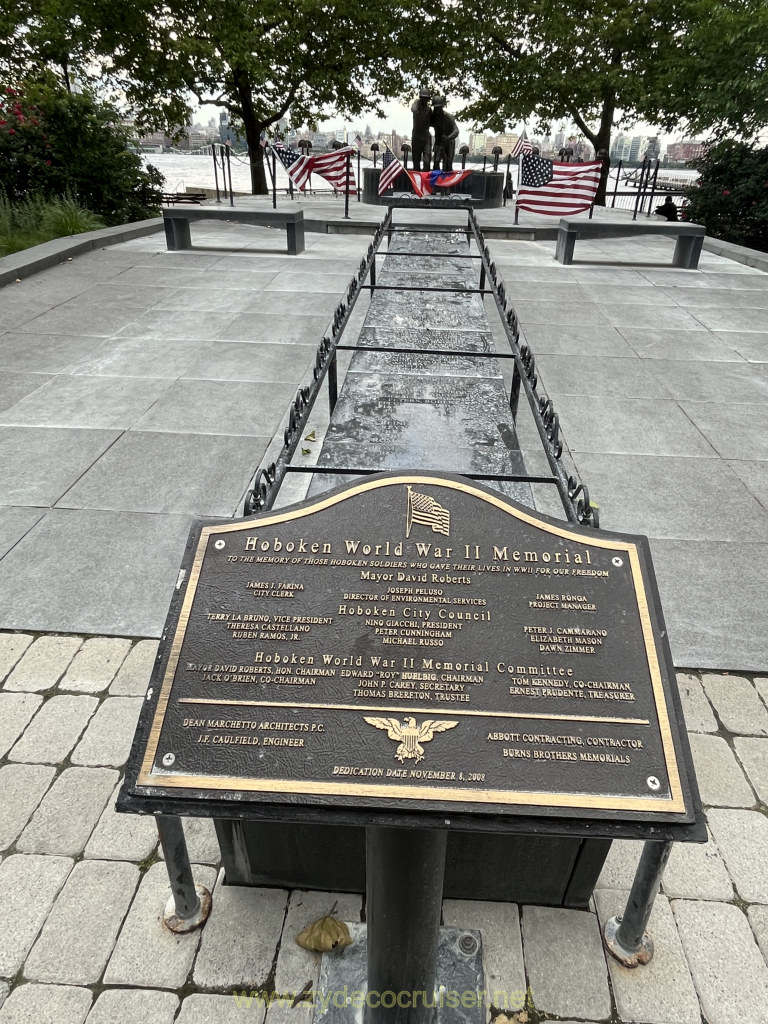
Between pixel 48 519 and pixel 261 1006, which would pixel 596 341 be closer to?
pixel 48 519

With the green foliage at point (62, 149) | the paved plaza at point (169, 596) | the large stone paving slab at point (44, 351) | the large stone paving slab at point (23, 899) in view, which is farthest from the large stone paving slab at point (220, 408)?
the green foliage at point (62, 149)

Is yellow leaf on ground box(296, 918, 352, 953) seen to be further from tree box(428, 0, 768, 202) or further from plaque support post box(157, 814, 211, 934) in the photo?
tree box(428, 0, 768, 202)

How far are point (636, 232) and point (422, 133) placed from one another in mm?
8732

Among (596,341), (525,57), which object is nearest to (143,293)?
(596,341)

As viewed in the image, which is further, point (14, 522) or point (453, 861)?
point (14, 522)

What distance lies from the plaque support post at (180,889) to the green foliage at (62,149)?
15.7 metres

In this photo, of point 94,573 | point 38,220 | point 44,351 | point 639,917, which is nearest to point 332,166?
point 38,220

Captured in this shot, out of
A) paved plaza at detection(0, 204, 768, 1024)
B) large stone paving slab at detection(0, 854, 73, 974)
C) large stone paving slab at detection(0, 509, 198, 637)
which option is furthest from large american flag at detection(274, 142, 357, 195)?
large stone paving slab at detection(0, 854, 73, 974)

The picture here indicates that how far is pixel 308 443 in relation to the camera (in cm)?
574

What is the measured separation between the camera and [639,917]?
88.6 inches

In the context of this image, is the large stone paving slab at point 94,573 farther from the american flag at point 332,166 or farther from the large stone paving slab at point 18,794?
the american flag at point 332,166

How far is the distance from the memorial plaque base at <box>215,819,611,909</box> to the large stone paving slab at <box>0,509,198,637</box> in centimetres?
154

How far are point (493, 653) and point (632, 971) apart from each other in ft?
4.61

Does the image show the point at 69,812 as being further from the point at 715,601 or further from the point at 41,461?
the point at 715,601
